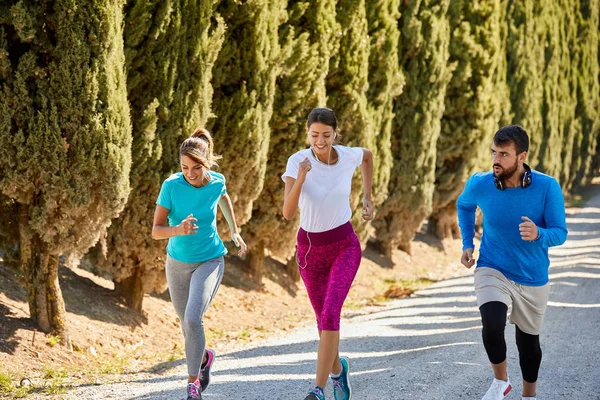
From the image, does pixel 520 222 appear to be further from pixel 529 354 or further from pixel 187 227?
pixel 187 227

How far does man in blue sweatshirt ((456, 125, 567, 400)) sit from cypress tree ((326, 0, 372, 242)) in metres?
8.00

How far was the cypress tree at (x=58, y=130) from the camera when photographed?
7.63 metres

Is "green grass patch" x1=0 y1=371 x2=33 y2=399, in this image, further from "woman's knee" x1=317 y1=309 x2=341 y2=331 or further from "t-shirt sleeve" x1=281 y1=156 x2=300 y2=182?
"t-shirt sleeve" x1=281 y1=156 x2=300 y2=182

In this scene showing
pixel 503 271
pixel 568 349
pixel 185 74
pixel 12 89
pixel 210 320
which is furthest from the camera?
pixel 210 320

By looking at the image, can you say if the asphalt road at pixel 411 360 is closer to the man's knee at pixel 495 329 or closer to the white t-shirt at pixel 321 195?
the man's knee at pixel 495 329

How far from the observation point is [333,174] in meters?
5.91

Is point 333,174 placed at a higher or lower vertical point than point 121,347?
higher

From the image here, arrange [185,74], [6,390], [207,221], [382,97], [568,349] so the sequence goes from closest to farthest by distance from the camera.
Answer: [207,221] < [6,390] < [568,349] < [185,74] < [382,97]

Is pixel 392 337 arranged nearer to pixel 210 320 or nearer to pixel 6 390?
pixel 210 320

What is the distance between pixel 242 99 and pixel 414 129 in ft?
22.7

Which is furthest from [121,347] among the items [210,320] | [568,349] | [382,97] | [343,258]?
[382,97]

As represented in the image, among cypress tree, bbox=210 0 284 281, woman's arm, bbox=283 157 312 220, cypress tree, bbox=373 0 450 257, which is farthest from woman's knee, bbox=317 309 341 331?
cypress tree, bbox=373 0 450 257

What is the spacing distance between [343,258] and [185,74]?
4.54 metres

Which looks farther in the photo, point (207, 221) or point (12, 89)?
point (12, 89)
